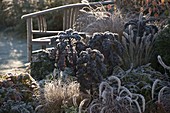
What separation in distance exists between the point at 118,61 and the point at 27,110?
1.13 meters

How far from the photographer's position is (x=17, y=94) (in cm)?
413

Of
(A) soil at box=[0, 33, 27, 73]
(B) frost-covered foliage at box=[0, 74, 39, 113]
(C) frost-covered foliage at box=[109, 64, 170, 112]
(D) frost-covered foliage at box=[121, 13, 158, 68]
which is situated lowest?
(A) soil at box=[0, 33, 27, 73]

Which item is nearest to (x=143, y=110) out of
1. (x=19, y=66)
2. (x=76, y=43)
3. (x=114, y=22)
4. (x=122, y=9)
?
(x=76, y=43)

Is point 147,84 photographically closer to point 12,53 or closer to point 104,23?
point 104,23

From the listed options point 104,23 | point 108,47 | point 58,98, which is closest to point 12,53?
point 104,23

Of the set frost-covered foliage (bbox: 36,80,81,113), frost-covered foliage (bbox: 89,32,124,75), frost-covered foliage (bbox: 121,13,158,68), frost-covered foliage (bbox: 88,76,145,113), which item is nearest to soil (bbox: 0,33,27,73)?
frost-covered foliage (bbox: 121,13,158,68)

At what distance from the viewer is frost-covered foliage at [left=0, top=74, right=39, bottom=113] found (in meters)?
4.03

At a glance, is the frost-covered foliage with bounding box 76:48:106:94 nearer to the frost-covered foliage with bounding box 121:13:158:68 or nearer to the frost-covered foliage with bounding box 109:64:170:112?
the frost-covered foliage with bounding box 109:64:170:112

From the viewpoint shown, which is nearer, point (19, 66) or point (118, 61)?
point (118, 61)

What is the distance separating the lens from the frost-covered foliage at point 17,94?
4.03m

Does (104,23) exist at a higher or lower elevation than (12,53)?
higher

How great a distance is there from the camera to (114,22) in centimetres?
581

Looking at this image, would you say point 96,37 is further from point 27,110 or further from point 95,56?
point 27,110

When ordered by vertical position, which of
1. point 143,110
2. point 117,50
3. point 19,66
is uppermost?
point 117,50
